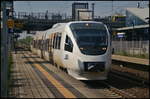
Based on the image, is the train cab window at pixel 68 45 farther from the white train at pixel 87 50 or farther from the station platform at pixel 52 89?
the station platform at pixel 52 89

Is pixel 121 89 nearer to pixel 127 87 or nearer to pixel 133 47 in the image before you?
pixel 127 87

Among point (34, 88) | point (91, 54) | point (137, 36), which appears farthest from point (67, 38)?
point (137, 36)

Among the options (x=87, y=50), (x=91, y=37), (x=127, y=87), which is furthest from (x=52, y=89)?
(x=127, y=87)

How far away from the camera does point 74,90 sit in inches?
512

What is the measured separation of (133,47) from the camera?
129ft

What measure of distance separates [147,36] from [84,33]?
38.6m

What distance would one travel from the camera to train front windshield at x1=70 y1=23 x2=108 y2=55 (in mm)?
14148

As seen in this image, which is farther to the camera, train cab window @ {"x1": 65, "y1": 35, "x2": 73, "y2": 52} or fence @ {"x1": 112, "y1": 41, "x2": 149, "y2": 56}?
fence @ {"x1": 112, "y1": 41, "x2": 149, "y2": 56}

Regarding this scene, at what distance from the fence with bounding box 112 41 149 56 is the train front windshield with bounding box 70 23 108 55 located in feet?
65.2

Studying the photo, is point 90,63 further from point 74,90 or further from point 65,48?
point 65,48

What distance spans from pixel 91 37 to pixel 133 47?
25327mm

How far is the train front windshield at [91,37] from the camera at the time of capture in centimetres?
1415

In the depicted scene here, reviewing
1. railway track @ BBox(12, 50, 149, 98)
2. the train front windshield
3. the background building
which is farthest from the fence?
the background building

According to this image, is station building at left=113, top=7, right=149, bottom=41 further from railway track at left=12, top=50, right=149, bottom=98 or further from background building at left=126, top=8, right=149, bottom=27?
railway track at left=12, top=50, right=149, bottom=98
